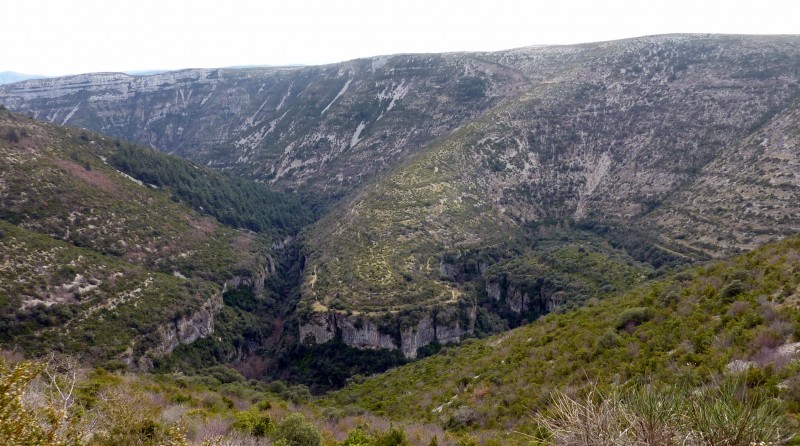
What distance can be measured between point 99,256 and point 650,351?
234 ft

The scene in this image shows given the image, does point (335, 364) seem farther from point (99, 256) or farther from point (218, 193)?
point (218, 193)

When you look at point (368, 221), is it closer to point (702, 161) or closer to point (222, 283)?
point (222, 283)

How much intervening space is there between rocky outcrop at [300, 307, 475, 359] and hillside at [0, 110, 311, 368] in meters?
19.7

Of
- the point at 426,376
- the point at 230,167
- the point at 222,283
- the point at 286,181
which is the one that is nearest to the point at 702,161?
the point at 426,376

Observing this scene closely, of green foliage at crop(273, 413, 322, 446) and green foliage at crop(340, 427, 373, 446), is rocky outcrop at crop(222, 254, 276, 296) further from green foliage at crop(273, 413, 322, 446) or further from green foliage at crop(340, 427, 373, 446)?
green foliage at crop(340, 427, 373, 446)

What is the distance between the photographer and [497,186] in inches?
4313

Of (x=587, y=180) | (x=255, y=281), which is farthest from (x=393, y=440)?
(x=587, y=180)

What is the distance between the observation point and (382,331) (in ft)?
215

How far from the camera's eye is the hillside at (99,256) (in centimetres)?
4962

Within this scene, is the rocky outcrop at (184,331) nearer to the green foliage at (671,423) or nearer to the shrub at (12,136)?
the shrub at (12,136)

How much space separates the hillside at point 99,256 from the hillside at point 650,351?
118ft

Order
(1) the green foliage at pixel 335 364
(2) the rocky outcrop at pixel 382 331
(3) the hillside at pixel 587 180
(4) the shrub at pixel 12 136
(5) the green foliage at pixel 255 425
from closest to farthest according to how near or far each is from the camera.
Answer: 1. (5) the green foliage at pixel 255 425
2. (1) the green foliage at pixel 335 364
3. (2) the rocky outcrop at pixel 382 331
4. (3) the hillside at pixel 587 180
5. (4) the shrub at pixel 12 136

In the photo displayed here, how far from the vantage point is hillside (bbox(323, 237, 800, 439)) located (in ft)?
56.8

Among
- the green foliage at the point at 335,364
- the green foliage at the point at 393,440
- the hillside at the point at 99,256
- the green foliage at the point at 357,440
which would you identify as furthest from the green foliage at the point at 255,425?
the green foliage at the point at 335,364
